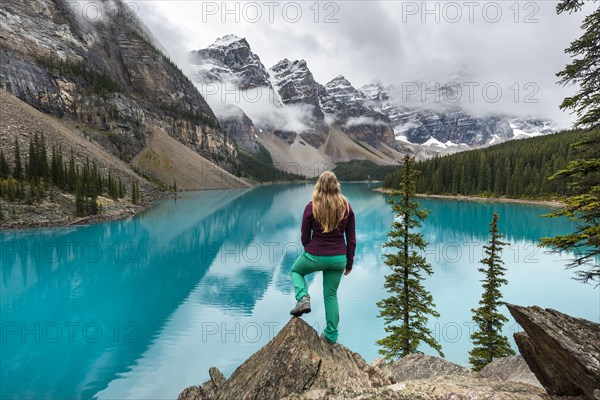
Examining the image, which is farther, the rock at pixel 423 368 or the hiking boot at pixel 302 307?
the rock at pixel 423 368

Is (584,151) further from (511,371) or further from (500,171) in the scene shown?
(500,171)

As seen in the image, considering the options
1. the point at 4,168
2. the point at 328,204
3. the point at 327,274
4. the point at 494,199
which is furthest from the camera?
the point at 494,199

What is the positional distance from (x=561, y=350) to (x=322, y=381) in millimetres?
3707

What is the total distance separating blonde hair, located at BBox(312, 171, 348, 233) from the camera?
20.4 ft

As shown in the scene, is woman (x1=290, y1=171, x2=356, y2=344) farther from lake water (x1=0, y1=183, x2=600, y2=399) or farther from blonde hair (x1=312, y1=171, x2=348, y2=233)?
lake water (x1=0, y1=183, x2=600, y2=399)

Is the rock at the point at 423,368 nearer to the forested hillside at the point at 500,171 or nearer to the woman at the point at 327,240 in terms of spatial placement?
the woman at the point at 327,240

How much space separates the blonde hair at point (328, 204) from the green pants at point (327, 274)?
1.97 feet

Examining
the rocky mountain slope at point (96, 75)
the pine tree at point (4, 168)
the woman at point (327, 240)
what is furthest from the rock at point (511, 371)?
the rocky mountain slope at point (96, 75)

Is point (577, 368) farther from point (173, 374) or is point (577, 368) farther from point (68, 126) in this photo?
point (68, 126)

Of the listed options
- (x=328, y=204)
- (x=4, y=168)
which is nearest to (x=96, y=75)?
(x=4, y=168)

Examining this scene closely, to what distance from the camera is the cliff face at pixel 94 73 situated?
11875cm

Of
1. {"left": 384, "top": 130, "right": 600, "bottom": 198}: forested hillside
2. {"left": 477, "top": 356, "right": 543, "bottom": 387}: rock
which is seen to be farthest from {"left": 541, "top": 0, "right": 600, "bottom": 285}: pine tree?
{"left": 384, "top": 130, "right": 600, "bottom": 198}: forested hillside

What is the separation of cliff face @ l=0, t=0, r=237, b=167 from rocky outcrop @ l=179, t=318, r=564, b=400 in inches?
5663

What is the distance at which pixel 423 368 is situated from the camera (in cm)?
1002
